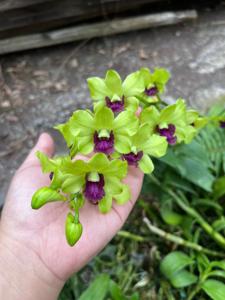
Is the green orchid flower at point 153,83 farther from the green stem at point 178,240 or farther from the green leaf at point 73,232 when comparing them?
the green stem at point 178,240

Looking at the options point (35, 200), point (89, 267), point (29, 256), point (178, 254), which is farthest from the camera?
point (89, 267)

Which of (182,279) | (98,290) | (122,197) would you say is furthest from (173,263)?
(122,197)

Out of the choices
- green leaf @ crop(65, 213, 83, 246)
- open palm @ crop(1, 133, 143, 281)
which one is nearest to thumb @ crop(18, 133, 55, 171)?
open palm @ crop(1, 133, 143, 281)

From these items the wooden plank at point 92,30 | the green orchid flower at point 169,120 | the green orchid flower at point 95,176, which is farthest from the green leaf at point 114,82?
the wooden plank at point 92,30

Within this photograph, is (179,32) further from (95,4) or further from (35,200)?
(35,200)

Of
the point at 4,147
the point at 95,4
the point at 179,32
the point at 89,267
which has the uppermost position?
the point at 95,4

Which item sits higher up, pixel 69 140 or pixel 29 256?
pixel 69 140

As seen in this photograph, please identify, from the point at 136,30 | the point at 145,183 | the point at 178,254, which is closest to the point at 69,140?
the point at 145,183
